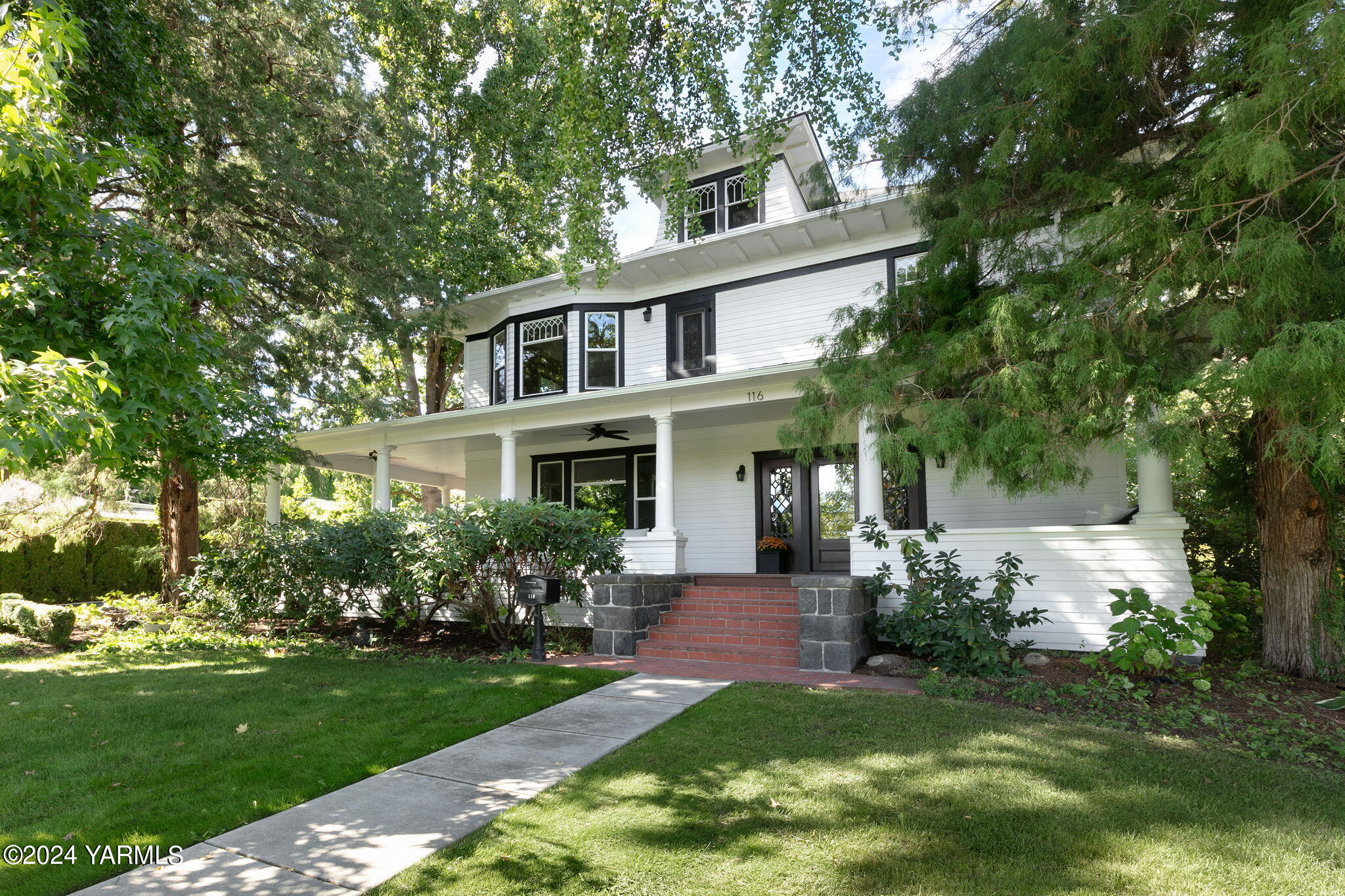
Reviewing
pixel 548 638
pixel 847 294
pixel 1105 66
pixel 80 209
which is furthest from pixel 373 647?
pixel 1105 66

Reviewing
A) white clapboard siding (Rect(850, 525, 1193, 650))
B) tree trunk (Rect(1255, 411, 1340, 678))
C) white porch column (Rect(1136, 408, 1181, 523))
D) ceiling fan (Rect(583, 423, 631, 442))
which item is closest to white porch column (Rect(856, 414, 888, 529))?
white clapboard siding (Rect(850, 525, 1193, 650))

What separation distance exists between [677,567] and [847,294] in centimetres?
484

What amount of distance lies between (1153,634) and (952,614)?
163cm

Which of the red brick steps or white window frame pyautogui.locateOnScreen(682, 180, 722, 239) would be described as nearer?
the red brick steps

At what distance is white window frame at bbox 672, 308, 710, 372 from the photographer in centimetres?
1221

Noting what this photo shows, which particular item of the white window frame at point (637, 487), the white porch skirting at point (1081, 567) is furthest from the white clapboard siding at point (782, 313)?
the white porch skirting at point (1081, 567)

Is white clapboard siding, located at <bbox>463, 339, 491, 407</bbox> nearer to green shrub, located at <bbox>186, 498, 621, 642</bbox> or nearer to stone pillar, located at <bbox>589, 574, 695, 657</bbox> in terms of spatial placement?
green shrub, located at <bbox>186, 498, 621, 642</bbox>

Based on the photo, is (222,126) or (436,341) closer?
(222,126)

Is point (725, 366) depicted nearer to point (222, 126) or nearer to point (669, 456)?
point (669, 456)

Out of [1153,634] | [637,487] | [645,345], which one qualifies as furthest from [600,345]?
[1153,634]

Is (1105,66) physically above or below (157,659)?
above

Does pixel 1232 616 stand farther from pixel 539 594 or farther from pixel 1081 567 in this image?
pixel 539 594

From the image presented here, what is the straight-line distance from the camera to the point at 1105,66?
19.4ft

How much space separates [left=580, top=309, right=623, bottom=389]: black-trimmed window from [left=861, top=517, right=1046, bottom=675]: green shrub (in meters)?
6.59
